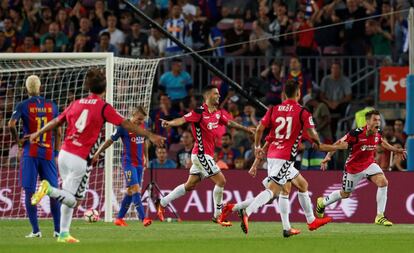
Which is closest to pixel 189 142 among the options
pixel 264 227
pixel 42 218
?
pixel 42 218

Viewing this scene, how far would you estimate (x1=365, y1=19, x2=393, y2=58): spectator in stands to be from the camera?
2930 cm

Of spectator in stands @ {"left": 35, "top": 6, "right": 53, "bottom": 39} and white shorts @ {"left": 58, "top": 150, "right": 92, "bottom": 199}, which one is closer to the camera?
white shorts @ {"left": 58, "top": 150, "right": 92, "bottom": 199}

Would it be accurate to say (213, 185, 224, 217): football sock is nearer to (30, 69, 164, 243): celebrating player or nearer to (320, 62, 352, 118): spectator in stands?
(30, 69, 164, 243): celebrating player

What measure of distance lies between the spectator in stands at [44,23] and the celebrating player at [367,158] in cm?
1149

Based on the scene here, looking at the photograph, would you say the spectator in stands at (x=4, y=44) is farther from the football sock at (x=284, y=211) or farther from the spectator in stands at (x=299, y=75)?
the football sock at (x=284, y=211)

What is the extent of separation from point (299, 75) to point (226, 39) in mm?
2451

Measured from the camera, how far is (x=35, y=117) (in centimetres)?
1892

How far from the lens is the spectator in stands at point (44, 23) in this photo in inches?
1246

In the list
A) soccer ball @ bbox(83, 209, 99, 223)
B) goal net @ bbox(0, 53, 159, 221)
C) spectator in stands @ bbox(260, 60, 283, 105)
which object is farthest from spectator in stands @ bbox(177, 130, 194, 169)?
soccer ball @ bbox(83, 209, 99, 223)

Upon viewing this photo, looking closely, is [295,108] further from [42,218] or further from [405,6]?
[405,6]

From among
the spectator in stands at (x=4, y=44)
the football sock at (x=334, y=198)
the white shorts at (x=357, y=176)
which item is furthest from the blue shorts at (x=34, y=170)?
the spectator in stands at (x=4, y=44)

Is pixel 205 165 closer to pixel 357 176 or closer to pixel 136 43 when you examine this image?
pixel 357 176

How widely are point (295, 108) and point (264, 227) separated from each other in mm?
4111

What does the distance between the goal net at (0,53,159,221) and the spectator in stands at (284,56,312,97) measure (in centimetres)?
372
